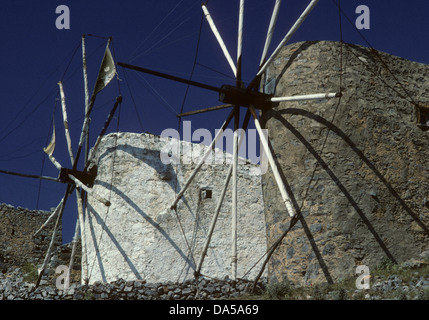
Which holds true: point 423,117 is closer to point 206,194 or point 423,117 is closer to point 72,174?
point 206,194

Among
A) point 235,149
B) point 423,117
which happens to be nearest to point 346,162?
point 235,149

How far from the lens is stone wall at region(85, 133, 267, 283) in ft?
50.6

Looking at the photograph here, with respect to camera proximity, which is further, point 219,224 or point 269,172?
point 219,224

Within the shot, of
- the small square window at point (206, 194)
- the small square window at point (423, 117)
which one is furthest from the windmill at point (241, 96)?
the small square window at point (206, 194)

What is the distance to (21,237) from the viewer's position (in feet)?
68.3

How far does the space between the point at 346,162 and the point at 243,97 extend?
9.15 ft

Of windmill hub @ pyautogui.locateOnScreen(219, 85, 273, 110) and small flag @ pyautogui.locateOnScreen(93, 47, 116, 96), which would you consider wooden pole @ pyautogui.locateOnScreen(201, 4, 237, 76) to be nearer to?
windmill hub @ pyautogui.locateOnScreen(219, 85, 273, 110)

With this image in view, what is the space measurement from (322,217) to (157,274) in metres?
6.38

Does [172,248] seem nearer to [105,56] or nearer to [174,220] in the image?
[174,220]

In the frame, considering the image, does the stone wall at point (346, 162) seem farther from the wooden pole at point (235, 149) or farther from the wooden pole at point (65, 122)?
the wooden pole at point (65, 122)

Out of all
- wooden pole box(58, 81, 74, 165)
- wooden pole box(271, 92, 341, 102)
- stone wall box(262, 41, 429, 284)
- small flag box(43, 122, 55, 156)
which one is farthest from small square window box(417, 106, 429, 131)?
small flag box(43, 122, 55, 156)

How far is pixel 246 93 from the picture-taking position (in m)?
12.1

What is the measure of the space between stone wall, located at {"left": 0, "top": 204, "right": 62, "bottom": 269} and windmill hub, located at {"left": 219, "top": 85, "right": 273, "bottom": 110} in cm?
1155
